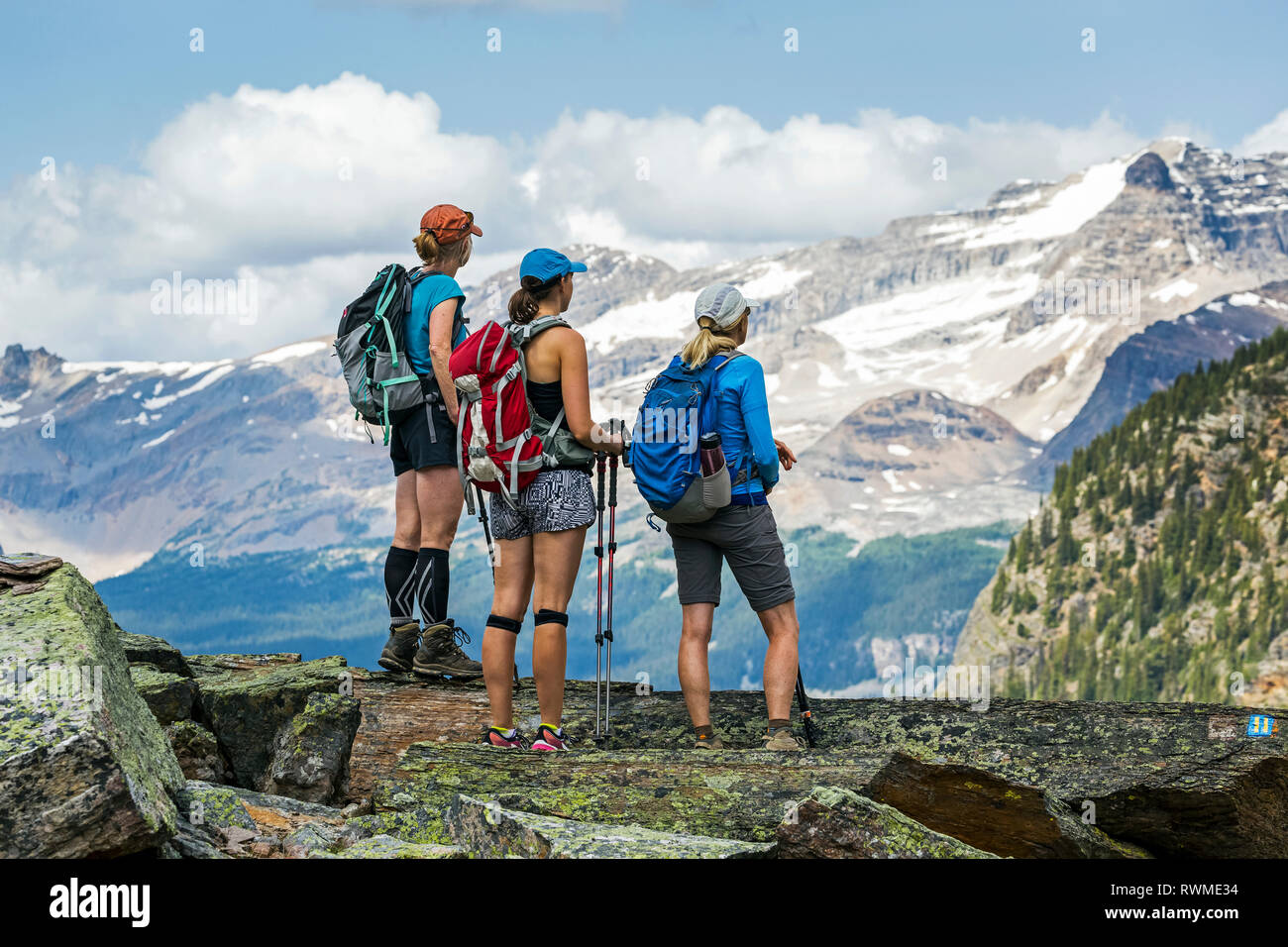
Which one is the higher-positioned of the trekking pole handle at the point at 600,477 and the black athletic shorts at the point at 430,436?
the black athletic shorts at the point at 430,436

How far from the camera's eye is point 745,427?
9.49 m

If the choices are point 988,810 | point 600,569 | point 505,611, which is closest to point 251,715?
point 505,611

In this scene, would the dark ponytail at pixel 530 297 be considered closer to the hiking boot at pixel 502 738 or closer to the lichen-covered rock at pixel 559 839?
the hiking boot at pixel 502 738

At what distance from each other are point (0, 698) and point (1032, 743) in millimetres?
7316

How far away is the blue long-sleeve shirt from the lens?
9.37 meters

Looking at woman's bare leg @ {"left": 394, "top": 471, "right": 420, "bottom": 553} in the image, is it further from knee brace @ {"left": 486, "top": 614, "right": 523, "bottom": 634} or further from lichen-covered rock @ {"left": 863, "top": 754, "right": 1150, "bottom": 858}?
lichen-covered rock @ {"left": 863, "top": 754, "right": 1150, "bottom": 858}

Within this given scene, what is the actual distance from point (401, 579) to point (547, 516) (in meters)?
2.63

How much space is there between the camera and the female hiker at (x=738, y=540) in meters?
9.45

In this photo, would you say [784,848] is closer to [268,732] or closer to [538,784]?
[538,784]

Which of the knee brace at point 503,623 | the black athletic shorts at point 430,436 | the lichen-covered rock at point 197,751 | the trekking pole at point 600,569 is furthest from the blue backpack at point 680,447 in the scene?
the lichen-covered rock at point 197,751

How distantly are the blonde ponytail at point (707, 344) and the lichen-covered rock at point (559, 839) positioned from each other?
3700mm

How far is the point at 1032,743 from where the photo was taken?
10.1 m

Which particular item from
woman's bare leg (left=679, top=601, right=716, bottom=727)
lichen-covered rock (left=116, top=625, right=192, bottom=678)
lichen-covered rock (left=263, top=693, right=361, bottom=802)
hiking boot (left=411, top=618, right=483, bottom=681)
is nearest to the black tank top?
woman's bare leg (left=679, top=601, right=716, bottom=727)

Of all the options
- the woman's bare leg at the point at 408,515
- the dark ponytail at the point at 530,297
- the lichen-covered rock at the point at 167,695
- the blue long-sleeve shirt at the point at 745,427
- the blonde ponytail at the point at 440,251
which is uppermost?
the blonde ponytail at the point at 440,251
